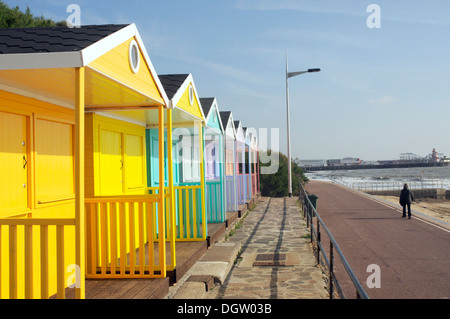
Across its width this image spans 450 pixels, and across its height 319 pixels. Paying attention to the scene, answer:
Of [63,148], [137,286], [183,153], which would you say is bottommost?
[137,286]

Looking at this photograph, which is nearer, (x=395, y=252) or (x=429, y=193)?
(x=395, y=252)

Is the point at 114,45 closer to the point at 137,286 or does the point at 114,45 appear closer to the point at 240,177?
the point at 137,286

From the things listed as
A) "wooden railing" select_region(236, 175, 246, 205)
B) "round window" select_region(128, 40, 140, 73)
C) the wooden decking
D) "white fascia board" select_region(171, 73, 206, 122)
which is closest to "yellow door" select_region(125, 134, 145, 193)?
"white fascia board" select_region(171, 73, 206, 122)

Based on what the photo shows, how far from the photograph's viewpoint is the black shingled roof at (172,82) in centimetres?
674

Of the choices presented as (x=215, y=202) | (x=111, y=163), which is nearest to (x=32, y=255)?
(x=111, y=163)

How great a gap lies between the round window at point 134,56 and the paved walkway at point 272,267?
3368 mm

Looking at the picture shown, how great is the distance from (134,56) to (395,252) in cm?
845

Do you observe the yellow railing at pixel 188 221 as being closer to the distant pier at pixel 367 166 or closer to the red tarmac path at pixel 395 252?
the red tarmac path at pixel 395 252

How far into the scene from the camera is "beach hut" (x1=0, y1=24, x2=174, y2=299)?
3.62 m

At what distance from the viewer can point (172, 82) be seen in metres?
7.41

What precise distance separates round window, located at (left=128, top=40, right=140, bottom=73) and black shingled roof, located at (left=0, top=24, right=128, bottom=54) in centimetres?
32

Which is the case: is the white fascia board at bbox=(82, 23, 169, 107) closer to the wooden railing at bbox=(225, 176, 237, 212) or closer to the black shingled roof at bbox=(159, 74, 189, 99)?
the black shingled roof at bbox=(159, 74, 189, 99)

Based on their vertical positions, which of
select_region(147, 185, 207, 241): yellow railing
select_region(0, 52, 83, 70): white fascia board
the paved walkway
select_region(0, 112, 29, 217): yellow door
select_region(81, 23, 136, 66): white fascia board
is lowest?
the paved walkway

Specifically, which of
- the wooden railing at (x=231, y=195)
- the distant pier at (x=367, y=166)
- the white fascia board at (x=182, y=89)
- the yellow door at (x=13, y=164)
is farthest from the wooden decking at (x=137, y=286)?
the distant pier at (x=367, y=166)
